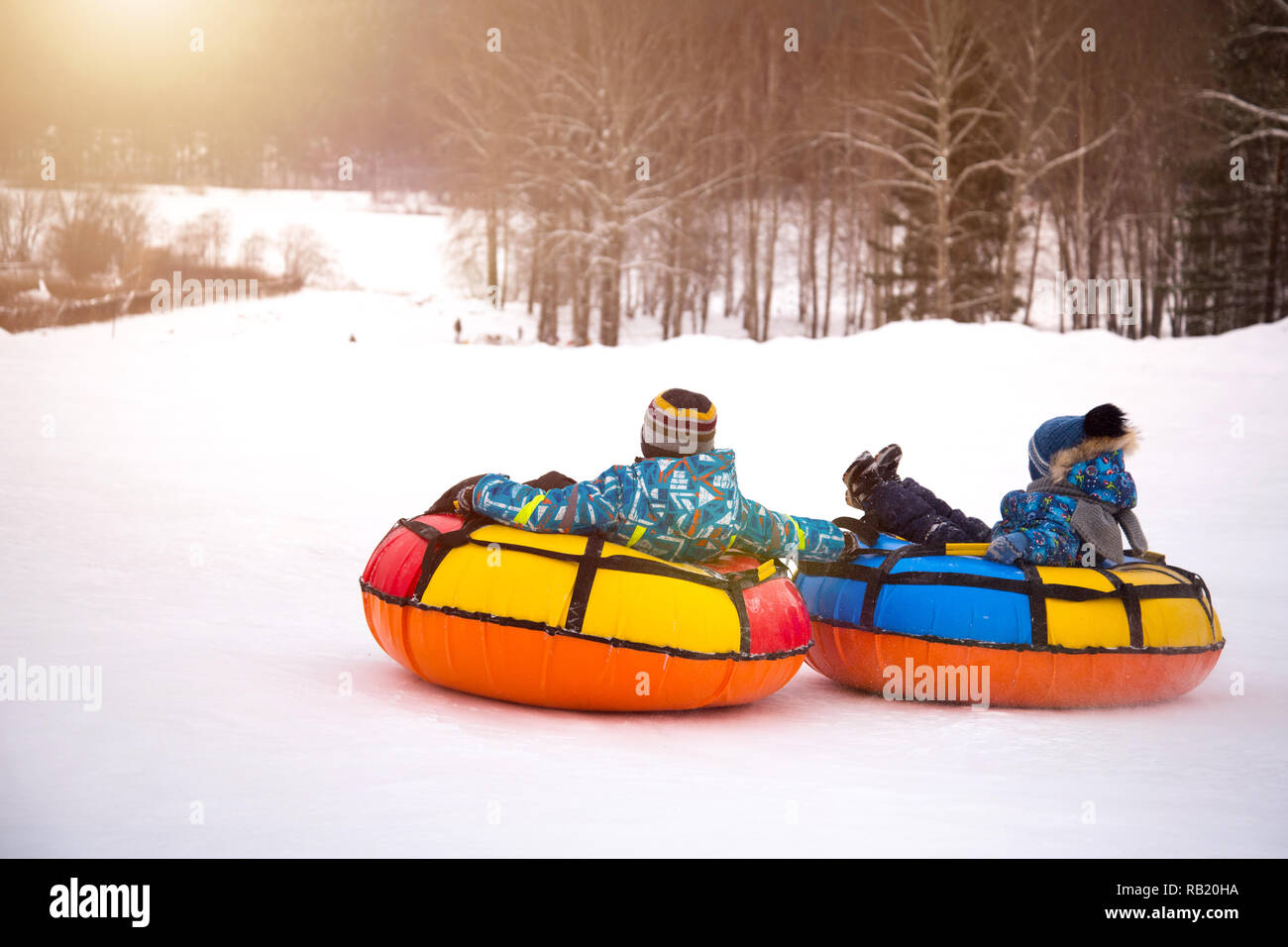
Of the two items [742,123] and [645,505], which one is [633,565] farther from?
[742,123]

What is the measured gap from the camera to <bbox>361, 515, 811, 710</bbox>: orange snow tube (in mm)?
4027

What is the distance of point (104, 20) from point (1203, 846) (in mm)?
14756

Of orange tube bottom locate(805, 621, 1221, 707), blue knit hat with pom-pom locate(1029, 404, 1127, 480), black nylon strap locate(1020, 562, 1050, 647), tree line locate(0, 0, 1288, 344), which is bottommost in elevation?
orange tube bottom locate(805, 621, 1221, 707)

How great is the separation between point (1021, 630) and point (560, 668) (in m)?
1.81

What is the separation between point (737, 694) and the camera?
4.29 m

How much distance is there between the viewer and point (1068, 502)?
4816 millimetres

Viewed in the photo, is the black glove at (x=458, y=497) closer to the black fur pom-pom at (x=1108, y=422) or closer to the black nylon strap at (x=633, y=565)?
the black nylon strap at (x=633, y=565)

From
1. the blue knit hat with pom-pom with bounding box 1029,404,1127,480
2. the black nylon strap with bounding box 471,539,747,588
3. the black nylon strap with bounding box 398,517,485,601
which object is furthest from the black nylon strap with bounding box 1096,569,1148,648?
the black nylon strap with bounding box 398,517,485,601

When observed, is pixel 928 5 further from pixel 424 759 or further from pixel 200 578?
pixel 424 759

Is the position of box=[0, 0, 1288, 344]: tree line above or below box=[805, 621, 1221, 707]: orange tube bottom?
above

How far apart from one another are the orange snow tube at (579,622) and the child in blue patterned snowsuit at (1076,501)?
3.76ft

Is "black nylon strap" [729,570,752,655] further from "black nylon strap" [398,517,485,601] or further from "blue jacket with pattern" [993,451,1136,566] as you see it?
"blue jacket with pattern" [993,451,1136,566]

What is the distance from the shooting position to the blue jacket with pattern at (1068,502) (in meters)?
4.73

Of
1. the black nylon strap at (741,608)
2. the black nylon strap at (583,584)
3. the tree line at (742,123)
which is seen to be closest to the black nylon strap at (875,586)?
the black nylon strap at (741,608)
